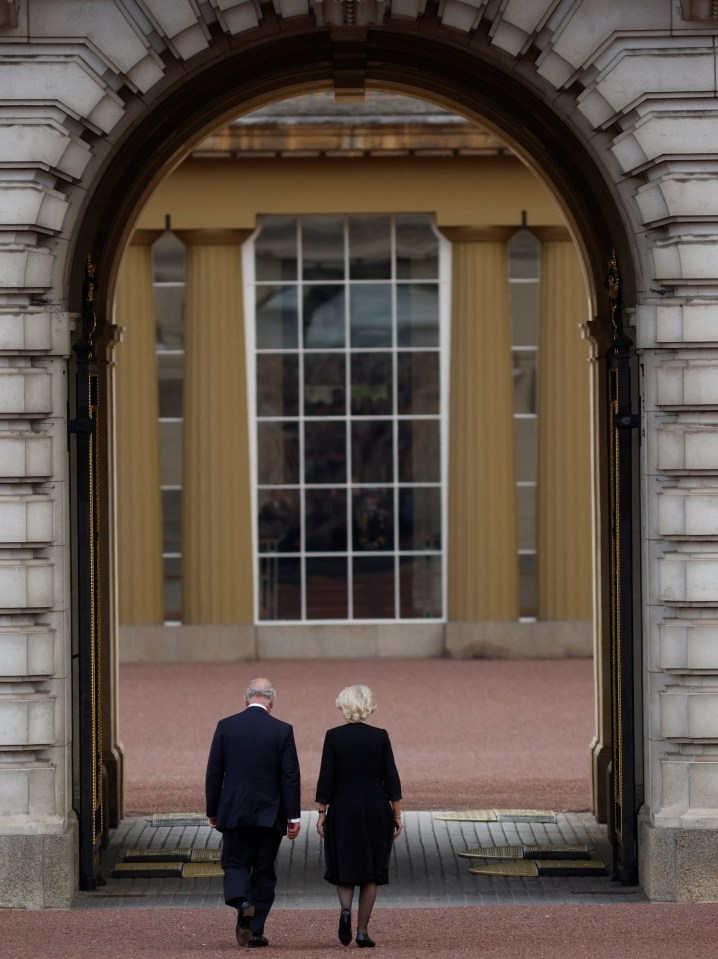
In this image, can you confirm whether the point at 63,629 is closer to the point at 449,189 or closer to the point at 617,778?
the point at 617,778

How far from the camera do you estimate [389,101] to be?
24.0 meters

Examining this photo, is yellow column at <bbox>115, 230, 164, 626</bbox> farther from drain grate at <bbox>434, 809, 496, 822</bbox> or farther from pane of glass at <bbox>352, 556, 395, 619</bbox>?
drain grate at <bbox>434, 809, 496, 822</bbox>

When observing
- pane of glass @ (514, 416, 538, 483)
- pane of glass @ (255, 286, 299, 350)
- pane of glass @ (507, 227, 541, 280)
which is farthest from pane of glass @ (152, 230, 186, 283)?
pane of glass @ (514, 416, 538, 483)

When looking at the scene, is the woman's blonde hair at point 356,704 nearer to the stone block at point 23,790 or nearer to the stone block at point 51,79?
the stone block at point 23,790

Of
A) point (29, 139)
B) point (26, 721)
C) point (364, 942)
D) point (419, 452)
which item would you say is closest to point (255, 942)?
point (364, 942)

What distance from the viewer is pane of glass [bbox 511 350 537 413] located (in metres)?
24.4

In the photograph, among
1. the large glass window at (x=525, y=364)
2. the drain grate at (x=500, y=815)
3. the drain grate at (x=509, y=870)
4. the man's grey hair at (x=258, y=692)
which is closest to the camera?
the man's grey hair at (x=258, y=692)

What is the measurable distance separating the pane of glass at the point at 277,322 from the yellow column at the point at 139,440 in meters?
1.52

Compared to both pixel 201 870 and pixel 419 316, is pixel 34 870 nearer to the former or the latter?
pixel 201 870

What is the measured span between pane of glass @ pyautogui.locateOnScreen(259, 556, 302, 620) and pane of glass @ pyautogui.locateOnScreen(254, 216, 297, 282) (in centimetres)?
397

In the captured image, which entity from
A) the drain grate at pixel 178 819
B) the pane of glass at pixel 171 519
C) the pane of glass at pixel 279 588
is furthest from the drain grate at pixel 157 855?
the pane of glass at pixel 171 519

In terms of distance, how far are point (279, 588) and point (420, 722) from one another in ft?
18.1

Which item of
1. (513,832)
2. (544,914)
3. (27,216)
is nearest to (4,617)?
(27,216)

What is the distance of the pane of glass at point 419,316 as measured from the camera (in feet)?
80.1
